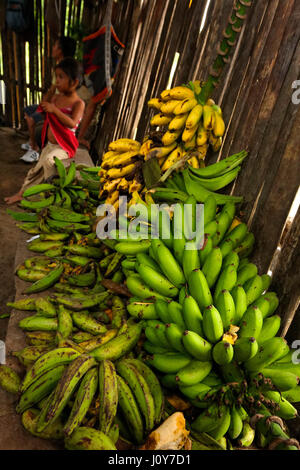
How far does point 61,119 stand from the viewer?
14.1 feet

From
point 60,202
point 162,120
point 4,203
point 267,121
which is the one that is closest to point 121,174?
point 162,120

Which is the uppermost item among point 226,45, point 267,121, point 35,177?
point 226,45

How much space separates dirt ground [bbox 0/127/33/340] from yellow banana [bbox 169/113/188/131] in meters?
1.94

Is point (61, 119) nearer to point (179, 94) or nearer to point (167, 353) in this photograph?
point (179, 94)

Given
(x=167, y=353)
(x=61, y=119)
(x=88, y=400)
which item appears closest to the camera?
(x=88, y=400)

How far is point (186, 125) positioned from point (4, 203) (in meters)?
3.27

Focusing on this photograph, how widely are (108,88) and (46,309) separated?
14.8 ft

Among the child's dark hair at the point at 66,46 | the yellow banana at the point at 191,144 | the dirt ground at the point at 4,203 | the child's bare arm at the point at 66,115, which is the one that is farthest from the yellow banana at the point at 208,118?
the child's dark hair at the point at 66,46

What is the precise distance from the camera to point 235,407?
4.03 ft

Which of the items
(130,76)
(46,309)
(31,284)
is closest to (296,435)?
(46,309)

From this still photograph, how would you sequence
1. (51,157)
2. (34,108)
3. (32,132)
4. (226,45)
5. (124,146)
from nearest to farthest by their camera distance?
(226,45), (124,146), (51,157), (32,132), (34,108)

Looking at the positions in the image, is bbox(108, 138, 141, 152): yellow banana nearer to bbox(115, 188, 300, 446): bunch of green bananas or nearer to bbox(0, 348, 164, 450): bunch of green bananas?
bbox(115, 188, 300, 446): bunch of green bananas
